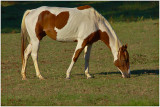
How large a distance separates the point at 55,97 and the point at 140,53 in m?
9.79

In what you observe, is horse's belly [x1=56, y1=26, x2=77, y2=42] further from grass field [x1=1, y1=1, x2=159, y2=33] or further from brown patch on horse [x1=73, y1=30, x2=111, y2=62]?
grass field [x1=1, y1=1, x2=159, y2=33]

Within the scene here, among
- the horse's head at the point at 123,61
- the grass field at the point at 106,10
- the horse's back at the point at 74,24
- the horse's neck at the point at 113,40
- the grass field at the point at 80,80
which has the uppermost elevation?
the grass field at the point at 106,10

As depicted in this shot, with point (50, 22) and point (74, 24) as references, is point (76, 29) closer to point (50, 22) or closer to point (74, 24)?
point (74, 24)

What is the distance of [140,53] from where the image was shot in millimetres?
18875

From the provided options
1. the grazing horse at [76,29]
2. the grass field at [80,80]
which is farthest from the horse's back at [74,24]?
the grass field at [80,80]

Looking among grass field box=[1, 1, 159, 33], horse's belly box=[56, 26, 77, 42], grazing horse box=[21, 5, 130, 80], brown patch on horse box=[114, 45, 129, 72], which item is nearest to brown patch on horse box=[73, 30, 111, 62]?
grazing horse box=[21, 5, 130, 80]

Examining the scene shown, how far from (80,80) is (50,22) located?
6.39ft

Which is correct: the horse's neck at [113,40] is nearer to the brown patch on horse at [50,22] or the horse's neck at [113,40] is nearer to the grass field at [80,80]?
the grass field at [80,80]

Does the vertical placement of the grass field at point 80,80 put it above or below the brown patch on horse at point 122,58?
below

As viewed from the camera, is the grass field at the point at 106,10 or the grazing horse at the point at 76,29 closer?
the grazing horse at the point at 76,29

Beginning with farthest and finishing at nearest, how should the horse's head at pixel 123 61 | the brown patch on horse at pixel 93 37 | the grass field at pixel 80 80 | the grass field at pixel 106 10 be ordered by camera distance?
the grass field at pixel 106 10, the horse's head at pixel 123 61, the brown patch on horse at pixel 93 37, the grass field at pixel 80 80

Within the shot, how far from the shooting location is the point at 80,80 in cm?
1209

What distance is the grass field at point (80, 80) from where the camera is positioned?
9461 millimetres

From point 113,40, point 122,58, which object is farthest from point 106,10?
point 122,58
